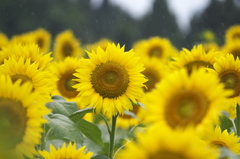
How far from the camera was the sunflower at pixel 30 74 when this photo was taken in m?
2.46

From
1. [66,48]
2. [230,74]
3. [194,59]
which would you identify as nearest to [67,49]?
[66,48]

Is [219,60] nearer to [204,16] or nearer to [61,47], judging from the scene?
[61,47]

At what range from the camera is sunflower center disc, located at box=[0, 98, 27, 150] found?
6.22ft

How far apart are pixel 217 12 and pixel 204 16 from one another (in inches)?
200

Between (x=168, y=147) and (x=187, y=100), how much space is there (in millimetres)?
359

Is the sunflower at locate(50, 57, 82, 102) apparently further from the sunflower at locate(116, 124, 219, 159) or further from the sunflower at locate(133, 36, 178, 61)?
the sunflower at locate(133, 36, 178, 61)

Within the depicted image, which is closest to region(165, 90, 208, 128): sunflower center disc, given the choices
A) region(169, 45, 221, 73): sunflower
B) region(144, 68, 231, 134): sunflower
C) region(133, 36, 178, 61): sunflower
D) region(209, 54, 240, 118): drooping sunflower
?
region(144, 68, 231, 134): sunflower

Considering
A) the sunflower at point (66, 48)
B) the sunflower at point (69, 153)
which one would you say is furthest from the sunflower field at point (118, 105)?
the sunflower at point (66, 48)

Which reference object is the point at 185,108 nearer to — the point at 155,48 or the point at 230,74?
the point at 230,74

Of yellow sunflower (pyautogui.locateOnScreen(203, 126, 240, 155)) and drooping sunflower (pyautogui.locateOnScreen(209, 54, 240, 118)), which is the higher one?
drooping sunflower (pyautogui.locateOnScreen(209, 54, 240, 118))

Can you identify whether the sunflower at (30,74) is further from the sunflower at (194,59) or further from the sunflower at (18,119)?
the sunflower at (194,59)

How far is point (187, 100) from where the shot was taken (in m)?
1.77

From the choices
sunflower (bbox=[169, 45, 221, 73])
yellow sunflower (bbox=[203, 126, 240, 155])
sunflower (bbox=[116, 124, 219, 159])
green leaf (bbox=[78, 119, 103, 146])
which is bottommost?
sunflower (bbox=[116, 124, 219, 159])

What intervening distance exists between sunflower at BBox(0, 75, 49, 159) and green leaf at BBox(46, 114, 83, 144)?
0.46 m
